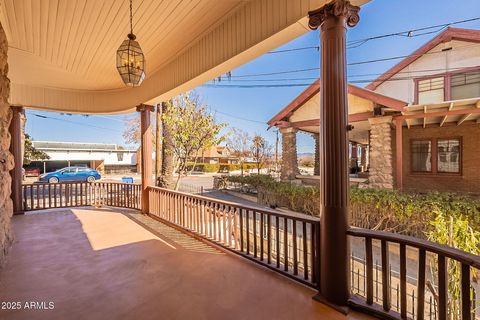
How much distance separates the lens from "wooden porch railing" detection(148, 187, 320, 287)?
8.86 feet

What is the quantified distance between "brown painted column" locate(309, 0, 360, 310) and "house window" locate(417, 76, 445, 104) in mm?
7768

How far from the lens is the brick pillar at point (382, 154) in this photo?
7.27 m

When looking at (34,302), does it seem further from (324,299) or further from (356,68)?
(356,68)

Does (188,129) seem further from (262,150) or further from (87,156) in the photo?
(87,156)

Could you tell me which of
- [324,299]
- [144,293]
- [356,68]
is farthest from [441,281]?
[356,68]

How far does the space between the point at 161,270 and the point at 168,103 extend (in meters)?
5.53

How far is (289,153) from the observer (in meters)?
10.1

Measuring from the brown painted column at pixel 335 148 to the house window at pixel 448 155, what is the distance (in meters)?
7.13

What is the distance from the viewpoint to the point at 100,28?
3352mm

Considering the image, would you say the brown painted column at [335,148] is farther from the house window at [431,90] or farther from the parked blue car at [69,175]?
the parked blue car at [69,175]

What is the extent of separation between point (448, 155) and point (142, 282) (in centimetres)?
869

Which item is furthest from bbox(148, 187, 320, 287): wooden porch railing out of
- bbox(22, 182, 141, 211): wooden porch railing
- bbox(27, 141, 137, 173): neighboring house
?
bbox(27, 141, 137, 173): neighboring house

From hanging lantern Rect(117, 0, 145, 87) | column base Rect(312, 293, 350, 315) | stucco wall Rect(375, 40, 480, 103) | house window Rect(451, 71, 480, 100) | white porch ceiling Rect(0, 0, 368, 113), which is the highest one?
stucco wall Rect(375, 40, 480, 103)

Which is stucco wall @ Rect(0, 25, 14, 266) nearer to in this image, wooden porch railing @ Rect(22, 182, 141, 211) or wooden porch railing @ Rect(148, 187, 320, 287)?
wooden porch railing @ Rect(148, 187, 320, 287)
